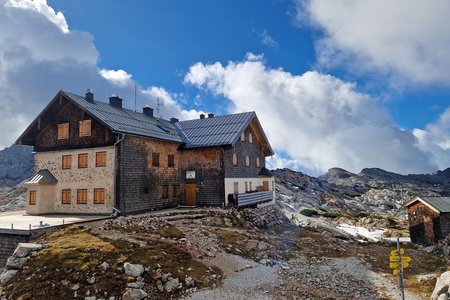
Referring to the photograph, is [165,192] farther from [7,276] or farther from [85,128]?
[7,276]

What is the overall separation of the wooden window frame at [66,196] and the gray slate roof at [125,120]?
7194mm

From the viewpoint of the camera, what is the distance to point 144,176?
26.9 m

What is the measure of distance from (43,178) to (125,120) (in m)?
8.53

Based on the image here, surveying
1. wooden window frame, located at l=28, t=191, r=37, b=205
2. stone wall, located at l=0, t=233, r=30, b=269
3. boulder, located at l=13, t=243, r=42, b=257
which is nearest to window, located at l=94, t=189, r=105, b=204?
wooden window frame, located at l=28, t=191, r=37, b=205

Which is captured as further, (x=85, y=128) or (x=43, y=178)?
(x=43, y=178)

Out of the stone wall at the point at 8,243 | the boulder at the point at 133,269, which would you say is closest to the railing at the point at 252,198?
the boulder at the point at 133,269

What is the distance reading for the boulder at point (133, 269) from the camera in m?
13.9

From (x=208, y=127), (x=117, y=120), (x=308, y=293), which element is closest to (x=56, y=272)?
(x=308, y=293)

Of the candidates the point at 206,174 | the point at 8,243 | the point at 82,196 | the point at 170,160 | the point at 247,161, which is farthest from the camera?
the point at 247,161

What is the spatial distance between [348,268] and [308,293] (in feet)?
20.0

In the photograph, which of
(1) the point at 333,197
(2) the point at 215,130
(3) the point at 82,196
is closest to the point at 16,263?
(3) the point at 82,196

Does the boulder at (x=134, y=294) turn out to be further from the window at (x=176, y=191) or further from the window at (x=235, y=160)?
the window at (x=235, y=160)

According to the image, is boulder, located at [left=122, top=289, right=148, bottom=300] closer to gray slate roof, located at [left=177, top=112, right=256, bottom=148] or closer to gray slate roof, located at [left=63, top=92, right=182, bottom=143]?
gray slate roof, located at [left=63, top=92, right=182, bottom=143]

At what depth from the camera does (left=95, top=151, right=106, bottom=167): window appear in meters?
25.2
